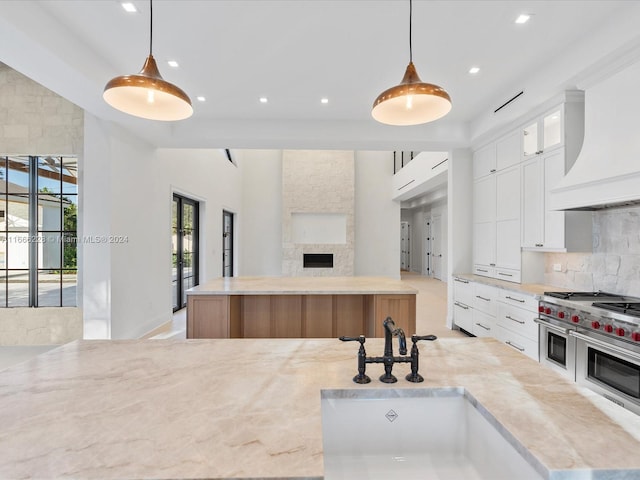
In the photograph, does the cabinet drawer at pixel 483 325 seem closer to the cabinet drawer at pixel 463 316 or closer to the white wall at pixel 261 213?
the cabinet drawer at pixel 463 316

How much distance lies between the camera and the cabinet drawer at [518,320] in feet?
10.4

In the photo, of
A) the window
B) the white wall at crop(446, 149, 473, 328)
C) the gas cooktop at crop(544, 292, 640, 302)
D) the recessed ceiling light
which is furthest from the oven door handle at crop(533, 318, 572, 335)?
the window

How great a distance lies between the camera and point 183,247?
625 centimetres

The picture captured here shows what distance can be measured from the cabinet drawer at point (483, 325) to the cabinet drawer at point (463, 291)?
0.73ft

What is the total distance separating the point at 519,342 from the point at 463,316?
1.25 metres

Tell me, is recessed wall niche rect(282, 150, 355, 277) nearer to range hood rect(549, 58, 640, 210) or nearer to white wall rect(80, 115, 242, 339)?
white wall rect(80, 115, 242, 339)

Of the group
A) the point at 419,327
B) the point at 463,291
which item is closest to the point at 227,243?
the point at 419,327

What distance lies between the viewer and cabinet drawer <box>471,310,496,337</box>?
12.8ft

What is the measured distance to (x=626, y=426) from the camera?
868 mm

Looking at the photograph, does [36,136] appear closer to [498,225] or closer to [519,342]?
[498,225]

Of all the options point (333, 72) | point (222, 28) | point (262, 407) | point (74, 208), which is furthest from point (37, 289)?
point (262, 407)

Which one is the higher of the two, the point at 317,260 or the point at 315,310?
the point at 317,260

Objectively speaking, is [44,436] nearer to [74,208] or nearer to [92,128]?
[92,128]

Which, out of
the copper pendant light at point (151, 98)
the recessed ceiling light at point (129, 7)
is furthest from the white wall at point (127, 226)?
the copper pendant light at point (151, 98)
